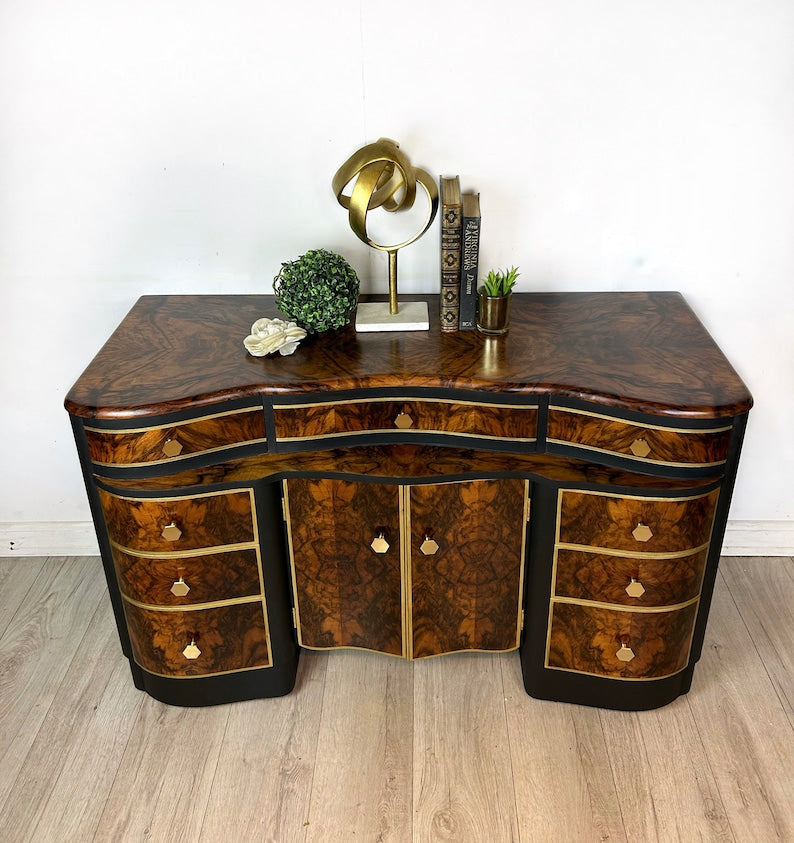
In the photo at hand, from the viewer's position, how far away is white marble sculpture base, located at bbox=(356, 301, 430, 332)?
1810 mm

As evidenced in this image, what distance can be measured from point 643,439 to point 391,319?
1.89 feet

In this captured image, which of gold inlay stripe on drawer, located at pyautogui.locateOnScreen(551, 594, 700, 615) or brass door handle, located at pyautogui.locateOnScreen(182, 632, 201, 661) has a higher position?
gold inlay stripe on drawer, located at pyautogui.locateOnScreen(551, 594, 700, 615)

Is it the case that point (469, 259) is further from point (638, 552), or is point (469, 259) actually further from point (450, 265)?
point (638, 552)

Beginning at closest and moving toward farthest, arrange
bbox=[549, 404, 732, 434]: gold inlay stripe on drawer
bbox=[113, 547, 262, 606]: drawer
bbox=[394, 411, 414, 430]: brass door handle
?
bbox=[549, 404, 732, 434]: gold inlay stripe on drawer < bbox=[394, 411, 414, 430]: brass door handle < bbox=[113, 547, 262, 606]: drawer

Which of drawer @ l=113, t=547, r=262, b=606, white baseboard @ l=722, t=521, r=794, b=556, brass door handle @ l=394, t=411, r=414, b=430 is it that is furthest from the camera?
white baseboard @ l=722, t=521, r=794, b=556

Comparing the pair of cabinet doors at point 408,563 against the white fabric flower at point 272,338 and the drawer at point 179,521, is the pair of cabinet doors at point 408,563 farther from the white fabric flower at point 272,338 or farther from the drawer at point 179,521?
the white fabric flower at point 272,338

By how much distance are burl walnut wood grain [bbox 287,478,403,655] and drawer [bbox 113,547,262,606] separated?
114 millimetres

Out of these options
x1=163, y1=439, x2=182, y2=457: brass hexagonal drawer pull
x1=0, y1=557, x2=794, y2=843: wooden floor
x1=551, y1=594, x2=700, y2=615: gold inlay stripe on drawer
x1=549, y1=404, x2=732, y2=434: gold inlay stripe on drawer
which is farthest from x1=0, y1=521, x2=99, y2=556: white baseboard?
x1=549, y1=404, x2=732, y2=434: gold inlay stripe on drawer

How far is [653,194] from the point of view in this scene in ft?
6.27

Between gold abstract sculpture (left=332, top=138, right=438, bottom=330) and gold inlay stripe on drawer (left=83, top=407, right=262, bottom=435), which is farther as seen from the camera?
gold abstract sculpture (left=332, top=138, right=438, bottom=330)

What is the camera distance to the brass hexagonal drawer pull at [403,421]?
1646 mm

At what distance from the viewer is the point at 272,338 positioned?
66.2 inches

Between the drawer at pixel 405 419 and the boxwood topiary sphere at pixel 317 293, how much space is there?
201 mm

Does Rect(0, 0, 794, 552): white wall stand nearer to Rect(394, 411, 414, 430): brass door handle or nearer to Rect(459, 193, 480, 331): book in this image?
Rect(459, 193, 480, 331): book
